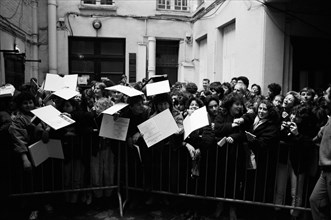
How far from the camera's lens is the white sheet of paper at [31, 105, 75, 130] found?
138 inches

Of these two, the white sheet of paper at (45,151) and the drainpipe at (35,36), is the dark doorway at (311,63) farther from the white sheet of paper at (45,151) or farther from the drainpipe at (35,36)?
the drainpipe at (35,36)

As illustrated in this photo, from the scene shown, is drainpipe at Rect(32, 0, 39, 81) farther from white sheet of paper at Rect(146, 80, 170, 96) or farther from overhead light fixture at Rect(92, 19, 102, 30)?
white sheet of paper at Rect(146, 80, 170, 96)

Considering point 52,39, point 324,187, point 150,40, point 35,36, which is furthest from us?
point 150,40

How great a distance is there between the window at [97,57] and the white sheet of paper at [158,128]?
380 inches

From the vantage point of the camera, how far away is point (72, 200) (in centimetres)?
403

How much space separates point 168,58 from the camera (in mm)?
13578

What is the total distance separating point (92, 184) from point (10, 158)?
1.13m

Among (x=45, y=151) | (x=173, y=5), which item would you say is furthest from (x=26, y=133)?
(x=173, y=5)

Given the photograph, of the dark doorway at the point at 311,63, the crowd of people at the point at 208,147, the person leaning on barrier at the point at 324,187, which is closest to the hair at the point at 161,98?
the crowd of people at the point at 208,147

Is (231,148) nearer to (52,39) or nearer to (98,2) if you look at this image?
(52,39)

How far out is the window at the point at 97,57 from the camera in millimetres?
12812

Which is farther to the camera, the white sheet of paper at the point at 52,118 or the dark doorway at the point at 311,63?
the dark doorway at the point at 311,63

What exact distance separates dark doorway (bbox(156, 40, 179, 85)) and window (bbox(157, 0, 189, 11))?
1490 mm

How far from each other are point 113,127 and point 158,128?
25.6 inches
